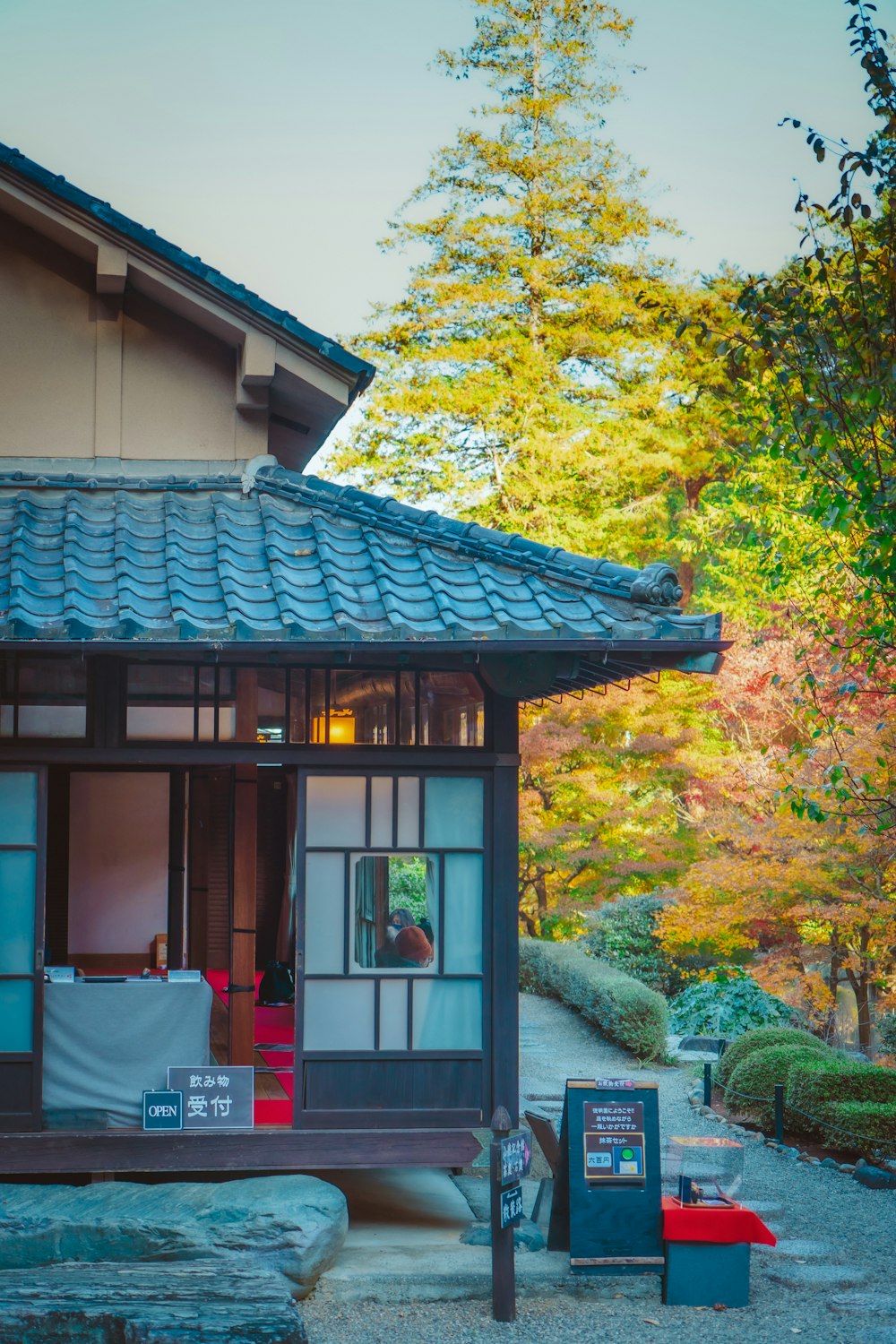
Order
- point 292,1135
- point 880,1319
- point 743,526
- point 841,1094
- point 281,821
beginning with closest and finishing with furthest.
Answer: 1. point 880,1319
2. point 292,1135
3. point 841,1094
4. point 281,821
5. point 743,526

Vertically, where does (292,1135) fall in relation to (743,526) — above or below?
below

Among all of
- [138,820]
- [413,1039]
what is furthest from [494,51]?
[413,1039]

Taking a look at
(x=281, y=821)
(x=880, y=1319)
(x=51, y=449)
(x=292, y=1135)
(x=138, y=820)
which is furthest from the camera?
(x=281, y=821)

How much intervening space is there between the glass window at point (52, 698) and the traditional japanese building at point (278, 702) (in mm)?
13

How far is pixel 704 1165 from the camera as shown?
8.50m

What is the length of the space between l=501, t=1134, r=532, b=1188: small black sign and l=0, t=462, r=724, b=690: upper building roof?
287 cm

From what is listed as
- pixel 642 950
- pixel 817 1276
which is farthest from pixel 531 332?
pixel 817 1276

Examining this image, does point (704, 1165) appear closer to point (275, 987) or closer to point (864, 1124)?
point (864, 1124)

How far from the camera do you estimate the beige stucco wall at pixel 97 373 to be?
962 cm

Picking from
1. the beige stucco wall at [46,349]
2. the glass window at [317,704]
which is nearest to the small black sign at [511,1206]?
the glass window at [317,704]

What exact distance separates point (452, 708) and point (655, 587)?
1722mm

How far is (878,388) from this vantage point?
853 cm

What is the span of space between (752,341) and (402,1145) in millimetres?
5891

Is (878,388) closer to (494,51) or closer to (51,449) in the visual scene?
(51,449)
